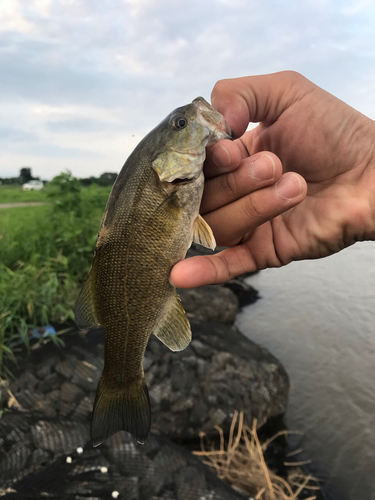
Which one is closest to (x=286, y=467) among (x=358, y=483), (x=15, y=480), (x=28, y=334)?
(x=358, y=483)

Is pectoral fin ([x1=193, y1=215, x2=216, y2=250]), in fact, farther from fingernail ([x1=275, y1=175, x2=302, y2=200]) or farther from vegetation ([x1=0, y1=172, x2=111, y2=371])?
vegetation ([x1=0, y1=172, x2=111, y2=371])

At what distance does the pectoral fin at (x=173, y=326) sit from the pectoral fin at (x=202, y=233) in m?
0.41

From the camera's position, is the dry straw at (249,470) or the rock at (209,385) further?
the rock at (209,385)

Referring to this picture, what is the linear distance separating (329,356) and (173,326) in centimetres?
614

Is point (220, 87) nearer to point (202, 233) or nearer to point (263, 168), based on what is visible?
point (263, 168)

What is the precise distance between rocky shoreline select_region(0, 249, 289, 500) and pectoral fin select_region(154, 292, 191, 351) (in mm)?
1571

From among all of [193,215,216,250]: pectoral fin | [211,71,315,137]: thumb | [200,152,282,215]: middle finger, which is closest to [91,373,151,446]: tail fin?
[193,215,216,250]: pectoral fin

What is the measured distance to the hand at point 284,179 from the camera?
216 centimetres

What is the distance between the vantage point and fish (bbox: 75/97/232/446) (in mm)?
2014

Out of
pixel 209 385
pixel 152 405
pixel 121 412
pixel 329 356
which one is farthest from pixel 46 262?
pixel 329 356

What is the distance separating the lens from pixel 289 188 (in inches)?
81.4

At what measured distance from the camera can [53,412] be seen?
3826 mm

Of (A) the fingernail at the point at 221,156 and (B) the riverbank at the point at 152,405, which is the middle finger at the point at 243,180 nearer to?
(A) the fingernail at the point at 221,156

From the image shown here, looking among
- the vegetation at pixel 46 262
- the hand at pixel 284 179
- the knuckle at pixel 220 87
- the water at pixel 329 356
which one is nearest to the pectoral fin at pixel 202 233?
the hand at pixel 284 179
